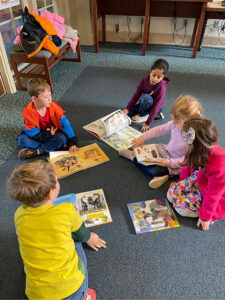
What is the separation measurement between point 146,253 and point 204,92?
2.08m

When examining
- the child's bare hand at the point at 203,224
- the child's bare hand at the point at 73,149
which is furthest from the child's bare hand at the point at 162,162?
the child's bare hand at the point at 73,149

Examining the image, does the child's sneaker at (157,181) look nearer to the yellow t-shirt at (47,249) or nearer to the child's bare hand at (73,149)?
the child's bare hand at (73,149)

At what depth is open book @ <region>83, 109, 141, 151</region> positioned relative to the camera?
186 centimetres

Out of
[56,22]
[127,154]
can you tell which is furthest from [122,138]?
[56,22]

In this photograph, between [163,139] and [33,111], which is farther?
[163,139]

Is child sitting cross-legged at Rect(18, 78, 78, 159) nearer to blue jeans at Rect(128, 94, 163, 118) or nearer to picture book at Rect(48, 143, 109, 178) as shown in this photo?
picture book at Rect(48, 143, 109, 178)

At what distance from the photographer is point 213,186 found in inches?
43.4

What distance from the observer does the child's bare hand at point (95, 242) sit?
46.3 inches

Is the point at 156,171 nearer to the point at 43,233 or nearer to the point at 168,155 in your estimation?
the point at 168,155

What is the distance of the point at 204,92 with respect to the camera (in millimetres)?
2605

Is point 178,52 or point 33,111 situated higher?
point 33,111

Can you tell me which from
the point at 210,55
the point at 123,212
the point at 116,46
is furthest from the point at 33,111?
the point at 210,55

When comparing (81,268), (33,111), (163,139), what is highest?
(33,111)

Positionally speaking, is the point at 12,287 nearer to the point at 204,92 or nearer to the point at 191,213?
the point at 191,213
